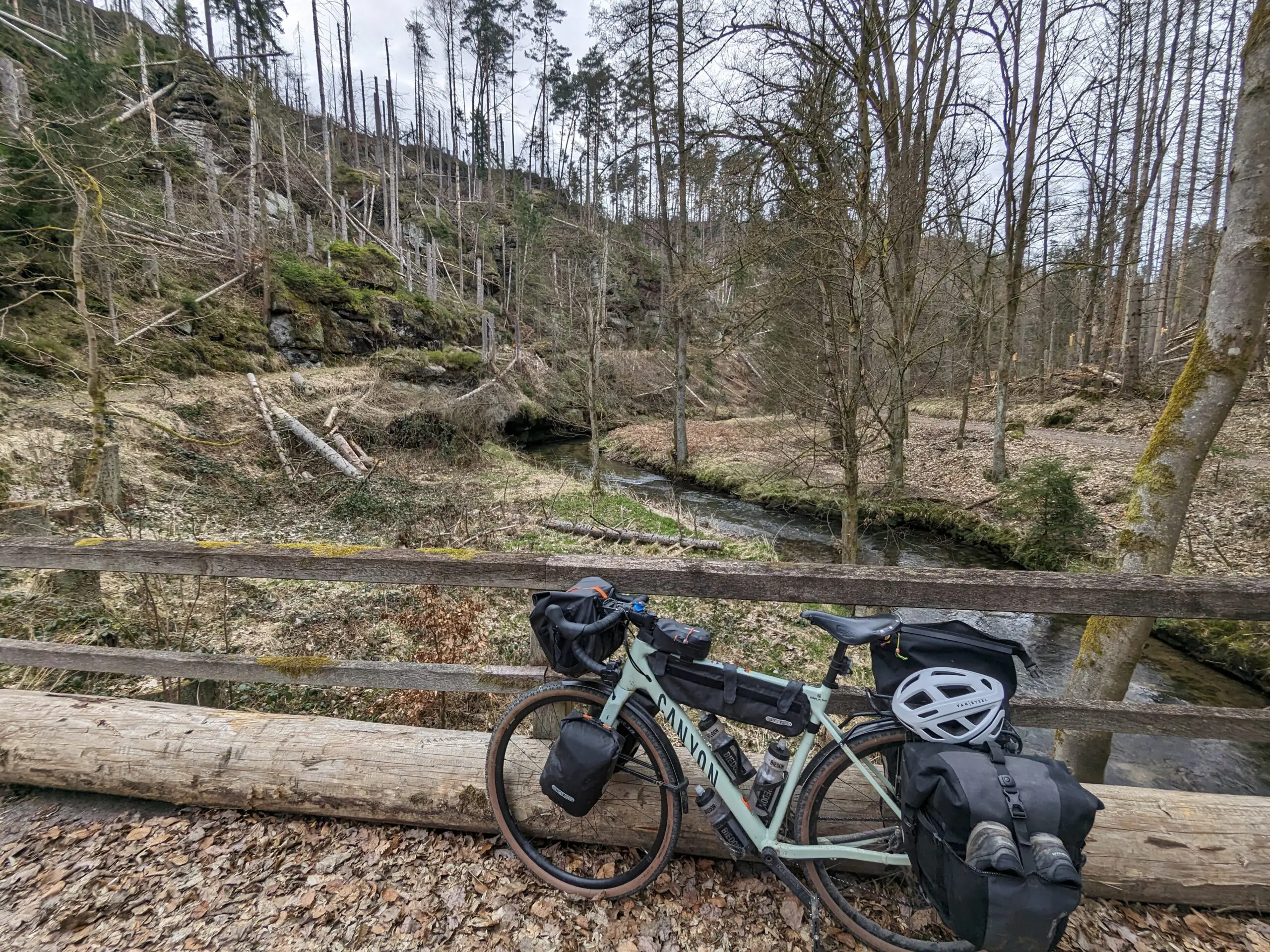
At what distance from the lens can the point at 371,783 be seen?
243cm

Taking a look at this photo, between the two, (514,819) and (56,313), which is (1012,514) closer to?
(514,819)

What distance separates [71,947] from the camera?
75.1 inches

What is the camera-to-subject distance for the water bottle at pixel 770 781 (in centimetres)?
203

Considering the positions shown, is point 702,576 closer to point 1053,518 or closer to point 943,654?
point 943,654

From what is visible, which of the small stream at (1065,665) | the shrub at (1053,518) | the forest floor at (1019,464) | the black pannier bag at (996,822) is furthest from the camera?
the shrub at (1053,518)

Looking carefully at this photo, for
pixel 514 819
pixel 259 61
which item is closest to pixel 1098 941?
pixel 514 819

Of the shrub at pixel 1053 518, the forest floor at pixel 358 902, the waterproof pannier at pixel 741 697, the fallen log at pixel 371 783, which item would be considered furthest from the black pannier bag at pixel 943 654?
the shrub at pixel 1053 518

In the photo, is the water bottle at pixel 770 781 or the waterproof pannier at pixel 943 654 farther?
the water bottle at pixel 770 781

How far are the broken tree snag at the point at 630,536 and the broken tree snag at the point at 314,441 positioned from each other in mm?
4980

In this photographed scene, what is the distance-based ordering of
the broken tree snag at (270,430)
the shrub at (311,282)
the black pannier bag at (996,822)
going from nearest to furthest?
the black pannier bag at (996,822) → the broken tree snag at (270,430) → the shrub at (311,282)

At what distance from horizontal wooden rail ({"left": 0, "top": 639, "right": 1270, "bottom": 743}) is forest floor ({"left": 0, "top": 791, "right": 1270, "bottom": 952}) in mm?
647

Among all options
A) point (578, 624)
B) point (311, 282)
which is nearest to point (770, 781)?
point (578, 624)

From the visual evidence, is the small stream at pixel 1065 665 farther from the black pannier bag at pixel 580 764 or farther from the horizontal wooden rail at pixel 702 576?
the black pannier bag at pixel 580 764

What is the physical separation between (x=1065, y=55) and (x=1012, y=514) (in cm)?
839
